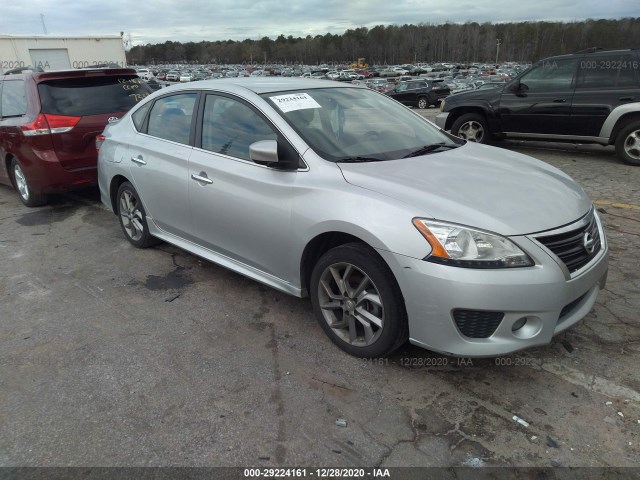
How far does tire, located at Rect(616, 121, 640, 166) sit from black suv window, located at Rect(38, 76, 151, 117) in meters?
7.36

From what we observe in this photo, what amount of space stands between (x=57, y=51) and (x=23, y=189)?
1643 cm

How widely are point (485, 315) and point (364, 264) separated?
0.70 m

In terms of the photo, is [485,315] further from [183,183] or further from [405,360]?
[183,183]

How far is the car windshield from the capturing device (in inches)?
127

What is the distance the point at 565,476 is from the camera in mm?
2123

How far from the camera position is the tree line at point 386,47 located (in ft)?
444

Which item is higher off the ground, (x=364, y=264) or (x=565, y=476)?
(x=364, y=264)

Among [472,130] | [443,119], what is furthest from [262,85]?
[472,130]

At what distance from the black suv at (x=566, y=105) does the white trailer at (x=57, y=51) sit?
53.6 ft

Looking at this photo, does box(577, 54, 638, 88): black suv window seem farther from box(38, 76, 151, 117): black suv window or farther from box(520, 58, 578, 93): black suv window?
box(38, 76, 151, 117): black suv window

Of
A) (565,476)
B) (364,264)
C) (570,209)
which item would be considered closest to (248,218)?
(364,264)

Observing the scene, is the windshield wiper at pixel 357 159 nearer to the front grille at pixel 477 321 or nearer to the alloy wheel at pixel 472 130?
the front grille at pixel 477 321

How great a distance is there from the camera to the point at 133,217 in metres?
4.87

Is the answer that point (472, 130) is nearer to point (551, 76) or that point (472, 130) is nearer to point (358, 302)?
point (551, 76)
